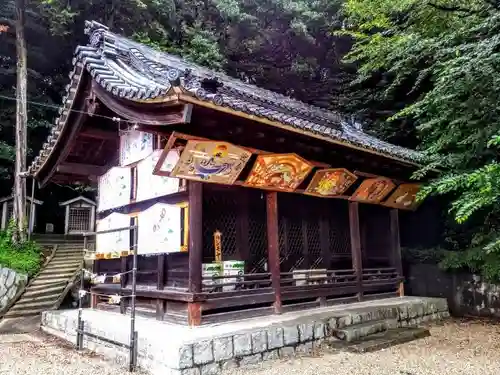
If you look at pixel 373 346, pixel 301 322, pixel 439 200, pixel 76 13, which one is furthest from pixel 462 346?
pixel 76 13

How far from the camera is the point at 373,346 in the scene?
609cm

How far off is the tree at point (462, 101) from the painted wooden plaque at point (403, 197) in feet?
3.42

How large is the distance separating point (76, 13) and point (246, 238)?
13548mm

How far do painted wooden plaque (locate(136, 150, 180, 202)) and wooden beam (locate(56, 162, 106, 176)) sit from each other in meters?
1.91

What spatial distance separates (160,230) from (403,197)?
6339 mm

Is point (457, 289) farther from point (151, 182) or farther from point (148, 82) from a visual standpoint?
point (148, 82)

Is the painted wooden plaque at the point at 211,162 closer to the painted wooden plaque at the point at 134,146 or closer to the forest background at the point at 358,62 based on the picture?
the painted wooden plaque at the point at 134,146

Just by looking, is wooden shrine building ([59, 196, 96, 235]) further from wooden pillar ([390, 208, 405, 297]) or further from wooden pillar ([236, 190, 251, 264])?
wooden pillar ([390, 208, 405, 297])

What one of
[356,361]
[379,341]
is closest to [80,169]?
[356,361]

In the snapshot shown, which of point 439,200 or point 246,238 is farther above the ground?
point 439,200

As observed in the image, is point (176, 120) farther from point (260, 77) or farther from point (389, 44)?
point (260, 77)

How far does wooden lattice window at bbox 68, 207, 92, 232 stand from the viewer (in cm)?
2066

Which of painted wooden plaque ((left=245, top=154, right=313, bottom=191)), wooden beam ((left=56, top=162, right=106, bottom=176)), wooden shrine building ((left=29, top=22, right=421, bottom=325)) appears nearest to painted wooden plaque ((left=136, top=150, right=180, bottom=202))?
wooden shrine building ((left=29, top=22, right=421, bottom=325))

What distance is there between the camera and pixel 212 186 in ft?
22.9
